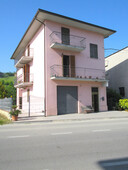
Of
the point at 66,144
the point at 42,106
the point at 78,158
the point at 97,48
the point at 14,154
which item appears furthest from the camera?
the point at 97,48

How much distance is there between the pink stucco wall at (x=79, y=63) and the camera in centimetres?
1471

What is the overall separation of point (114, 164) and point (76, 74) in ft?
43.3

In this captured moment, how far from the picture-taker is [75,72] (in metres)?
16.3

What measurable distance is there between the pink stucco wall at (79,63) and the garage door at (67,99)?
41 centimetres

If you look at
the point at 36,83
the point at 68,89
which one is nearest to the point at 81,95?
the point at 68,89

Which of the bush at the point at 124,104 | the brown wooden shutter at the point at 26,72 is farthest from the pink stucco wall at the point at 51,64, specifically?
the bush at the point at 124,104

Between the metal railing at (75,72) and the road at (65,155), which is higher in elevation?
the metal railing at (75,72)

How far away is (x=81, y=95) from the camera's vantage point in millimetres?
16500

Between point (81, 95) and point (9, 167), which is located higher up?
point (81, 95)

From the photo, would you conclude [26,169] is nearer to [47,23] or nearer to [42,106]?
[42,106]

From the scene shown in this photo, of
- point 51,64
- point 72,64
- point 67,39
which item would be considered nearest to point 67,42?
point 67,39

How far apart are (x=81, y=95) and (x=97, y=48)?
6.49 metres

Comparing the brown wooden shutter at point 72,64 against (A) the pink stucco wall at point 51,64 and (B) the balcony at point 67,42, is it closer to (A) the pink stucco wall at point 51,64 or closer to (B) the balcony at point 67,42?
(A) the pink stucco wall at point 51,64

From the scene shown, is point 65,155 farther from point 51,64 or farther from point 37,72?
point 37,72
